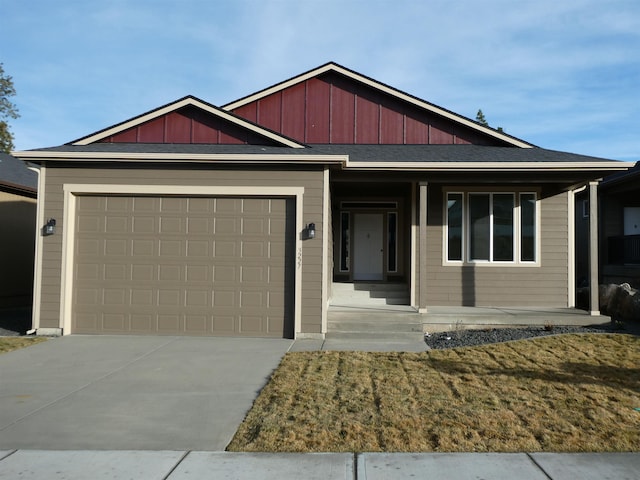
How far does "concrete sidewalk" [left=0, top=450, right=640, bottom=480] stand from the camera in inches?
154

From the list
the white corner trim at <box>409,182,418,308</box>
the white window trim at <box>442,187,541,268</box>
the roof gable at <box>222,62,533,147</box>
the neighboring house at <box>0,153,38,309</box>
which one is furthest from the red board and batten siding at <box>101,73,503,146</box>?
the neighboring house at <box>0,153,38,309</box>

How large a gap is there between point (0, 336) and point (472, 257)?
32.9ft

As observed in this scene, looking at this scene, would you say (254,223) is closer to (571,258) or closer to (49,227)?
(49,227)

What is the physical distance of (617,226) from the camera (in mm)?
17359

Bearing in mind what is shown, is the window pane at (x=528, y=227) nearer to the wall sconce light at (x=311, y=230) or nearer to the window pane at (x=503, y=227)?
the window pane at (x=503, y=227)

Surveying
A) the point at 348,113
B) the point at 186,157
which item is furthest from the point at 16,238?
the point at 348,113

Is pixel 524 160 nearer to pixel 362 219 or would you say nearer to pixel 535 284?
pixel 535 284

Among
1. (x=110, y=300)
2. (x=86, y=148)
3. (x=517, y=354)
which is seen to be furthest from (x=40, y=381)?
(x=517, y=354)

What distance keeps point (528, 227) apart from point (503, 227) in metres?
0.59

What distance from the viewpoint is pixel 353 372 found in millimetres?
6926

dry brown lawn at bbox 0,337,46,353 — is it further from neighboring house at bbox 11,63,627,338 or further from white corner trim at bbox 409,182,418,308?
white corner trim at bbox 409,182,418,308

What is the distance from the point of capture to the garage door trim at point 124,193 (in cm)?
955

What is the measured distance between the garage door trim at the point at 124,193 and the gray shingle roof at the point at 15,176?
5.55 meters

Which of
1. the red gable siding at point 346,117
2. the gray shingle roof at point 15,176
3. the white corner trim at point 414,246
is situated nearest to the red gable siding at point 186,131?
the red gable siding at point 346,117
